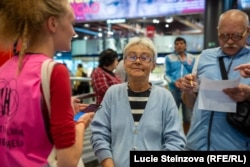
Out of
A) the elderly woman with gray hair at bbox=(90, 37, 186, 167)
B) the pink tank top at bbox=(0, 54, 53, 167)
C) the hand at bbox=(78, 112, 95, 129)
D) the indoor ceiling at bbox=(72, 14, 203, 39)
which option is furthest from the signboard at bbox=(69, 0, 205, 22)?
the indoor ceiling at bbox=(72, 14, 203, 39)

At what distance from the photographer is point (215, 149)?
211 centimetres

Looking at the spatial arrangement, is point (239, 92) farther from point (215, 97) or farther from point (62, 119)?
point (62, 119)

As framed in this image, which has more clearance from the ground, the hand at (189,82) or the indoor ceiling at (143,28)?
the indoor ceiling at (143,28)

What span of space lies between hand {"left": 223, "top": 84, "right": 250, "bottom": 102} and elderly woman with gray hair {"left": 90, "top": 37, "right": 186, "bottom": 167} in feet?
1.17

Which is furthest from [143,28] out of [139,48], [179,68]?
[139,48]

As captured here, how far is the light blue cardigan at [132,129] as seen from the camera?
2033 mm

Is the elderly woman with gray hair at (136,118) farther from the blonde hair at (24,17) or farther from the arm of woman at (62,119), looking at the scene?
the blonde hair at (24,17)

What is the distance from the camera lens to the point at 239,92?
1.96 m

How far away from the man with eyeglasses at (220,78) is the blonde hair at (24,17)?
1233 mm

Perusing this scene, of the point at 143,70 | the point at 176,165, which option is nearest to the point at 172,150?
the point at 176,165

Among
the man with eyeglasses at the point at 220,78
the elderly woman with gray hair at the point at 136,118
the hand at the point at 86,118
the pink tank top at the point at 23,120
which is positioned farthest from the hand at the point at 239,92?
the pink tank top at the point at 23,120

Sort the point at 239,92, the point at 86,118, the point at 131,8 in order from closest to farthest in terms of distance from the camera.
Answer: the point at 86,118, the point at 239,92, the point at 131,8

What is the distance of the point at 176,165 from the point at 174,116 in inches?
12.1

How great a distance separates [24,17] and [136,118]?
111 centimetres
